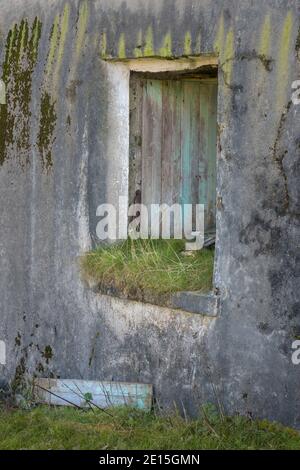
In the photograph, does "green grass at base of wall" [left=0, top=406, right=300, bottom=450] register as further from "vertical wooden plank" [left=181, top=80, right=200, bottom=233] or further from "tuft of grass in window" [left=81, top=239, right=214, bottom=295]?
"vertical wooden plank" [left=181, top=80, right=200, bottom=233]

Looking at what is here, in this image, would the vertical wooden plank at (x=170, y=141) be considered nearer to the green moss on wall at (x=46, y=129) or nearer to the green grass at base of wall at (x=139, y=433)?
the green moss on wall at (x=46, y=129)

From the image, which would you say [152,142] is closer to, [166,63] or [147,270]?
[166,63]

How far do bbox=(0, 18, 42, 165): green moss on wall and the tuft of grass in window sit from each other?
1128 mm

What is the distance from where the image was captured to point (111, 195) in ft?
20.3

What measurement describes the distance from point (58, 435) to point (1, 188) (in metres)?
2.26

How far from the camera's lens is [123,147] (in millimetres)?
6207

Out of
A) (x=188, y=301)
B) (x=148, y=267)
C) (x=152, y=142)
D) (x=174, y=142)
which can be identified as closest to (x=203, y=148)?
(x=174, y=142)

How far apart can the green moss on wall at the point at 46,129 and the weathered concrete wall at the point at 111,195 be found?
1 centimetres

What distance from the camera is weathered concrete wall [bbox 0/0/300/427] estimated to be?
5184mm

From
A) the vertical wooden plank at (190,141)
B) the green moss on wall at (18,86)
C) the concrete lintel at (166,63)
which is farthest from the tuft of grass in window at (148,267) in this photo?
the concrete lintel at (166,63)

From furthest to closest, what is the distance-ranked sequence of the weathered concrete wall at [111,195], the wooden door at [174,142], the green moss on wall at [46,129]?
the wooden door at [174,142]
the green moss on wall at [46,129]
the weathered concrete wall at [111,195]

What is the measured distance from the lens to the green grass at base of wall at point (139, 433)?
5066 millimetres

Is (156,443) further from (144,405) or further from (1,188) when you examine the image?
(1,188)

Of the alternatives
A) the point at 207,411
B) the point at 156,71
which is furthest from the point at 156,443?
the point at 156,71
